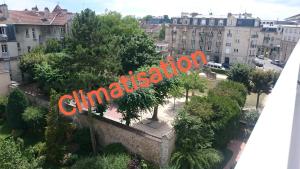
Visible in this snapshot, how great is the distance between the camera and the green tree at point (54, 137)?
50.5 feet

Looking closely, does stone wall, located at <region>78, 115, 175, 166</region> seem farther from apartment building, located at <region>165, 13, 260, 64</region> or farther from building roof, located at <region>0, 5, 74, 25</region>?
apartment building, located at <region>165, 13, 260, 64</region>

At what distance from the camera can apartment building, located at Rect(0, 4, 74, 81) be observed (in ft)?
91.0

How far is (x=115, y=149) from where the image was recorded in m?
15.2

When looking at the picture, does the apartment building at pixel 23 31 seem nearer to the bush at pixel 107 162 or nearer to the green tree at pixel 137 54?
the green tree at pixel 137 54

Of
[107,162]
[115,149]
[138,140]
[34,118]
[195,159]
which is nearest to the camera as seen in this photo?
[195,159]

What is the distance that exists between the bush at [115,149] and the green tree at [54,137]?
298cm

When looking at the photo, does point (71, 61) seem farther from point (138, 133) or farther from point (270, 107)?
point (270, 107)

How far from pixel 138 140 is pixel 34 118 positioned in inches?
358

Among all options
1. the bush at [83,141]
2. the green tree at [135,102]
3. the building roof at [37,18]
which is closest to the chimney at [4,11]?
the building roof at [37,18]

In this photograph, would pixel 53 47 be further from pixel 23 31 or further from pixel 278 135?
pixel 278 135

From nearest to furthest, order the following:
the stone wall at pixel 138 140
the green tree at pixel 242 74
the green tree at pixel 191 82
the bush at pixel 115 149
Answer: the stone wall at pixel 138 140 < the bush at pixel 115 149 < the green tree at pixel 191 82 < the green tree at pixel 242 74

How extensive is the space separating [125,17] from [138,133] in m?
26.0

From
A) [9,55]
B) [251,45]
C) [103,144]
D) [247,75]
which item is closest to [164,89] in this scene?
[103,144]

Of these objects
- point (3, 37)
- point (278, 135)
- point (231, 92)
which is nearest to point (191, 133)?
point (231, 92)
